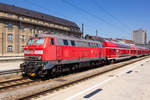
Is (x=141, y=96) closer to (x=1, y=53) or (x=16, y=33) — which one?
(x=1, y=53)

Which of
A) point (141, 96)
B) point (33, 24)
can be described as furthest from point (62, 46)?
point (33, 24)

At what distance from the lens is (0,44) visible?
3838 cm

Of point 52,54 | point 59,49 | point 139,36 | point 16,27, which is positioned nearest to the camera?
point 52,54

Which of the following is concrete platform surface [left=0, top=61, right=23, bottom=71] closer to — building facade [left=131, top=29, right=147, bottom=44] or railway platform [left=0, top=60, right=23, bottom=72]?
railway platform [left=0, top=60, right=23, bottom=72]

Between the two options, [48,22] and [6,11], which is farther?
[48,22]

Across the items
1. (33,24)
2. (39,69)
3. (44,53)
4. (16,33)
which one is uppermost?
(33,24)

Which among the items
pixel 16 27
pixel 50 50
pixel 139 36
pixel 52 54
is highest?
pixel 139 36

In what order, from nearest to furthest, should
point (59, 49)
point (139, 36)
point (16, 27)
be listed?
point (59, 49)
point (16, 27)
point (139, 36)

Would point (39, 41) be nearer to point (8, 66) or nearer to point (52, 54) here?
point (52, 54)

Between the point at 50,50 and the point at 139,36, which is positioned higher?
the point at 139,36

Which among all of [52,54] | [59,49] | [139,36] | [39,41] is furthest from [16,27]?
[139,36]

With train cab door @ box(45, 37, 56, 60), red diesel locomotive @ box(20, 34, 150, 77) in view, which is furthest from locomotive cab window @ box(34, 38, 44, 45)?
train cab door @ box(45, 37, 56, 60)

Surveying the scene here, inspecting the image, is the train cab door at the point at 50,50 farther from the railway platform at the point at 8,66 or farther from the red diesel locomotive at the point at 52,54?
the railway platform at the point at 8,66

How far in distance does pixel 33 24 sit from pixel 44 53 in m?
40.0
